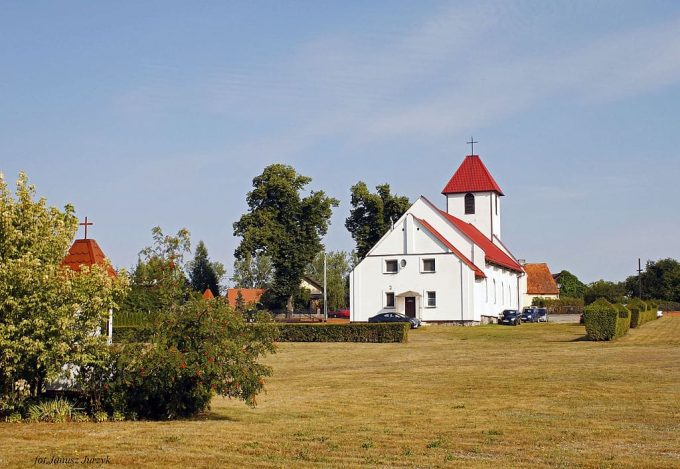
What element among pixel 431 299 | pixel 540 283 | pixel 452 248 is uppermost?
pixel 452 248

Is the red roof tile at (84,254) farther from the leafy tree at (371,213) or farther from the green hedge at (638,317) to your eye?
the leafy tree at (371,213)

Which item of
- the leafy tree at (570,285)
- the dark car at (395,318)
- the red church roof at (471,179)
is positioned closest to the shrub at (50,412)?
the dark car at (395,318)

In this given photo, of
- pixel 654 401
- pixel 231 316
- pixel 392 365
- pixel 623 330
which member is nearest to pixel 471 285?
pixel 623 330

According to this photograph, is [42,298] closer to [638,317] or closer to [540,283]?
Answer: [638,317]

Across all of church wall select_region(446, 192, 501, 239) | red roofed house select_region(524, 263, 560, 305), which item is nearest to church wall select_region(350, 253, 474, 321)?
church wall select_region(446, 192, 501, 239)

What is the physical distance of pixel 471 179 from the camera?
264ft

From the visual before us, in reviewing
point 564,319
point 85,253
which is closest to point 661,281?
point 564,319

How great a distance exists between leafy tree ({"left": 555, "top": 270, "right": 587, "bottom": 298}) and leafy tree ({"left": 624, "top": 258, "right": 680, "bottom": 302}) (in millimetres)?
11850

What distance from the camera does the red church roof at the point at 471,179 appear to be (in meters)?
79.7

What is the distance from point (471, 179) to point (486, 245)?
7.56 meters

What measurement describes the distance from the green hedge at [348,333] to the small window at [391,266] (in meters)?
19.2

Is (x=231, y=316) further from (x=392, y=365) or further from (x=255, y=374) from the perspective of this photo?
(x=392, y=365)

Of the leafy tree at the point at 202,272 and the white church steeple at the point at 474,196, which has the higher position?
the white church steeple at the point at 474,196

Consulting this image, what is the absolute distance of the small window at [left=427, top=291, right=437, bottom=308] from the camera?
66.2m
